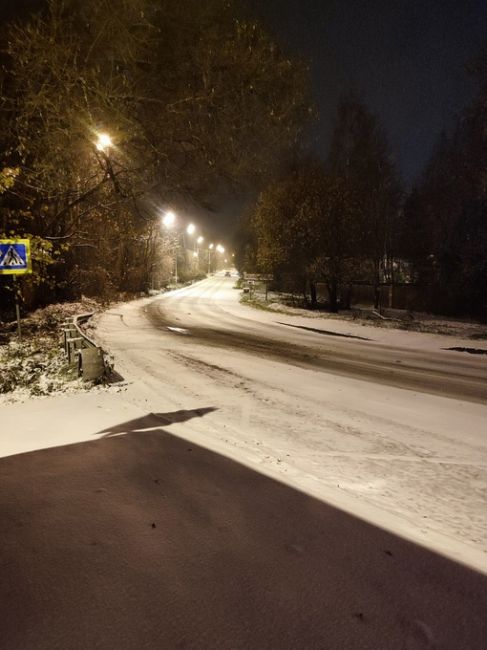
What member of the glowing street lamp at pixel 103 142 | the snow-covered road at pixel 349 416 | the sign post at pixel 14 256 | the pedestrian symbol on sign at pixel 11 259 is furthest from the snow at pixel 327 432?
the glowing street lamp at pixel 103 142

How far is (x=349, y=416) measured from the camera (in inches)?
240

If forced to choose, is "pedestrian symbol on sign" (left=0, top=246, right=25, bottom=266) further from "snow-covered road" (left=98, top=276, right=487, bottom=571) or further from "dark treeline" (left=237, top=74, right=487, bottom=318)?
"dark treeline" (left=237, top=74, right=487, bottom=318)

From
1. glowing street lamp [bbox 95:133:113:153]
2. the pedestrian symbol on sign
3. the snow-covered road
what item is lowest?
the snow-covered road

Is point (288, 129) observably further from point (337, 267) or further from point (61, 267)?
point (61, 267)

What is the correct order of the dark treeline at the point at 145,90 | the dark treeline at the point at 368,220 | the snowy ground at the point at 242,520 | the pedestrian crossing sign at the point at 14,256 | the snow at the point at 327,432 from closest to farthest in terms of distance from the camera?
the snowy ground at the point at 242,520 < the snow at the point at 327,432 < the dark treeline at the point at 145,90 < the pedestrian crossing sign at the point at 14,256 < the dark treeline at the point at 368,220

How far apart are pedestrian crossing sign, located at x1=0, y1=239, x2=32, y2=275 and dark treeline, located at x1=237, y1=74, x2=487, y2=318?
17762 mm

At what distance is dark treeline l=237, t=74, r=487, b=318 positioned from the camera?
72.9 ft

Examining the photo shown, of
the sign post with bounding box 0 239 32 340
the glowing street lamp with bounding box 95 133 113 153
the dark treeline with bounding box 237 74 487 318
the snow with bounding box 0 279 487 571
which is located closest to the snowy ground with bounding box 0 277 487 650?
the snow with bounding box 0 279 487 571

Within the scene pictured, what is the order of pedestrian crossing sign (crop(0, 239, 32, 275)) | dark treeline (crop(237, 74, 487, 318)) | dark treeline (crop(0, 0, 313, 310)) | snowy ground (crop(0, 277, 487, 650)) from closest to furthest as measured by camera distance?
snowy ground (crop(0, 277, 487, 650))
dark treeline (crop(0, 0, 313, 310))
pedestrian crossing sign (crop(0, 239, 32, 275))
dark treeline (crop(237, 74, 487, 318))

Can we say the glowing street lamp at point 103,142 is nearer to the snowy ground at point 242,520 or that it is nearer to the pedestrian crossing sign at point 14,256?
the pedestrian crossing sign at point 14,256

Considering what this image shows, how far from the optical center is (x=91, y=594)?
2375 millimetres

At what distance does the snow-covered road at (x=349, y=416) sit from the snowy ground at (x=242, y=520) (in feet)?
0.11

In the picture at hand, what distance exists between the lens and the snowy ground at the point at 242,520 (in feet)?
7.23

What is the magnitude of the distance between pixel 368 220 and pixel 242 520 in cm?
2269
